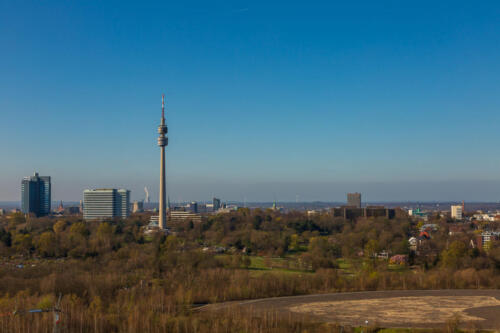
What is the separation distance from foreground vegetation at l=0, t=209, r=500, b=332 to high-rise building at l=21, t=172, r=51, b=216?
9120cm

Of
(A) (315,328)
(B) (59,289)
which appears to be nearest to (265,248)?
(B) (59,289)

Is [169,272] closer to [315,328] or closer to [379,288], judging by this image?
[379,288]

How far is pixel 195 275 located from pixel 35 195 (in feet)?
529

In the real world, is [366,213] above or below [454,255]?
above

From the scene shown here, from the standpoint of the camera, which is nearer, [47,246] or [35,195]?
[47,246]

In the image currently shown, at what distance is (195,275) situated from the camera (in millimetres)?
47250

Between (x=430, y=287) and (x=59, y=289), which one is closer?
(x=59, y=289)

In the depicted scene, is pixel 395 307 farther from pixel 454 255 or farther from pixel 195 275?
pixel 454 255

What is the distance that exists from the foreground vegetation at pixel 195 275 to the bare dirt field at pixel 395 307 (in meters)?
2.58

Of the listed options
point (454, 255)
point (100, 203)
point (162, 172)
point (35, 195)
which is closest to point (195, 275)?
point (454, 255)

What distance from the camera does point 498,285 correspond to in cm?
4325

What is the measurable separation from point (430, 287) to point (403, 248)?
3144cm

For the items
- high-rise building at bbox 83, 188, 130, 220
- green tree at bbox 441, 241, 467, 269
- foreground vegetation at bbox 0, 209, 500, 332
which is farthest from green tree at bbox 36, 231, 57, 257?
high-rise building at bbox 83, 188, 130, 220

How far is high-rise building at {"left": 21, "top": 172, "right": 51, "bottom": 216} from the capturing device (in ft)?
611
